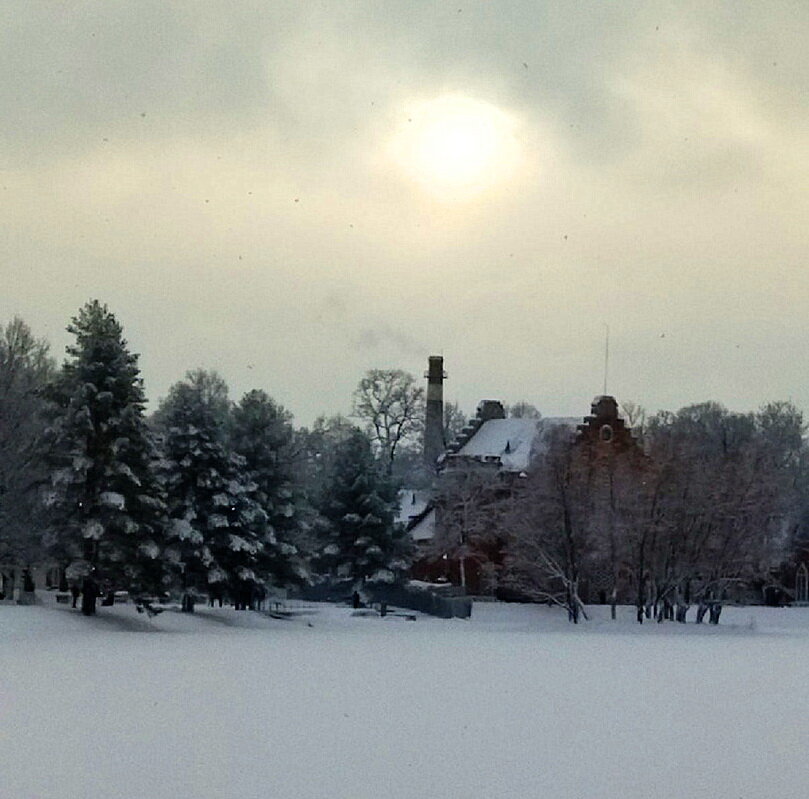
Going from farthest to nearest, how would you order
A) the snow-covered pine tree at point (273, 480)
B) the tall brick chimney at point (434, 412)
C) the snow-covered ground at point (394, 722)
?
the tall brick chimney at point (434, 412), the snow-covered pine tree at point (273, 480), the snow-covered ground at point (394, 722)

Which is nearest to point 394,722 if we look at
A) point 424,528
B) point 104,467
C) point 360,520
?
point 104,467

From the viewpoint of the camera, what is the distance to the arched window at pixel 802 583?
259ft

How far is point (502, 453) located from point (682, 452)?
21907 mm

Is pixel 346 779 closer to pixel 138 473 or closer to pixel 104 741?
pixel 104 741

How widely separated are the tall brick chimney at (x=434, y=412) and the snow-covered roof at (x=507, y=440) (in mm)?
6449

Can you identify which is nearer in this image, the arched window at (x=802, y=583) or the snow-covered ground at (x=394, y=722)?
the snow-covered ground at (x=394, y=722)

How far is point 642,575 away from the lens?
54.9m

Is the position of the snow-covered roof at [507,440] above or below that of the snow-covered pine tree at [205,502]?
above

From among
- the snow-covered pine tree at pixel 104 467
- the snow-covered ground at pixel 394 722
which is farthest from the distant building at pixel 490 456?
the snow-covered ground at pixel 394 722

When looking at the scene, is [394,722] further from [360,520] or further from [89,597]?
[360,520]

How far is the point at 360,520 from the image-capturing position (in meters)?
61.3

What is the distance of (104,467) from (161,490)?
216 cm

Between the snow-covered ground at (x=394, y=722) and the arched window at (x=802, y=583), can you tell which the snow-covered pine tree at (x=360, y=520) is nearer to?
the snow-covered ground at (x=394, y=722)

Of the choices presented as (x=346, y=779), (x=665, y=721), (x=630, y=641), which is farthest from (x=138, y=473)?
(x=346, y=779)
